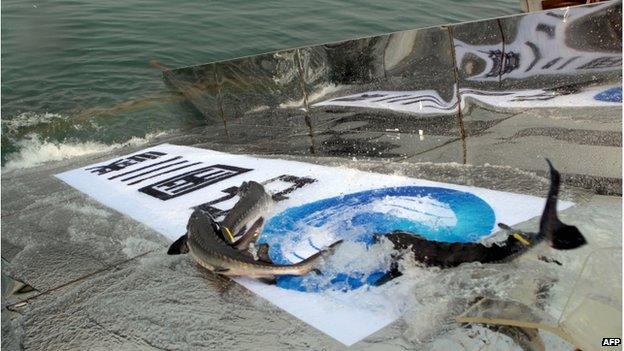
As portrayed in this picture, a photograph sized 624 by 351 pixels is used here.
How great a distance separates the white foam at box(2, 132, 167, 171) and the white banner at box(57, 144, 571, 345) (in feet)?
10.0

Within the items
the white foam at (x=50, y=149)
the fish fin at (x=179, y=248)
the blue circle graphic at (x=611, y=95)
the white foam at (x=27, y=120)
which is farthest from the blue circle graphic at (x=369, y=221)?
the white foam at (x=27, y=120)

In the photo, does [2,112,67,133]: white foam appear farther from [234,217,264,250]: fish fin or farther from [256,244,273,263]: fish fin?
[256,244,273,263]: fish fin

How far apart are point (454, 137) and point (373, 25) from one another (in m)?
8.56

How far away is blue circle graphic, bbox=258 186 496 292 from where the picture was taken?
304 cm

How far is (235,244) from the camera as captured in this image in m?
3.23

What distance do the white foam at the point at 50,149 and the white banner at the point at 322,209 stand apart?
120 inches

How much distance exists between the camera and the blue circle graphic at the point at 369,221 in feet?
9.98

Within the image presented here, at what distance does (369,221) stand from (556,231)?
107cm

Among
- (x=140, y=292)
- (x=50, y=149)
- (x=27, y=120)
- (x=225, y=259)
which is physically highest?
(x=225, y=259)

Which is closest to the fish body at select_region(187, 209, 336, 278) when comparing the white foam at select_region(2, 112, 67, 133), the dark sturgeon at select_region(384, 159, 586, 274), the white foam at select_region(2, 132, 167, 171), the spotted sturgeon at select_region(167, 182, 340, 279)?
the spotted sturgeon at select_region(167, 182, 340, 279)

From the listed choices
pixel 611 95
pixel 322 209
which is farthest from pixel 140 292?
pixel 611 95

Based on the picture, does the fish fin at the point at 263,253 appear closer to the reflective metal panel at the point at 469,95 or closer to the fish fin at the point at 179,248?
the fish fin at the point at 179,248

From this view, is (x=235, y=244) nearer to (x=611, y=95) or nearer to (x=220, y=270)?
(x=220, y=270)

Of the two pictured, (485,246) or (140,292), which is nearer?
(485,246)
